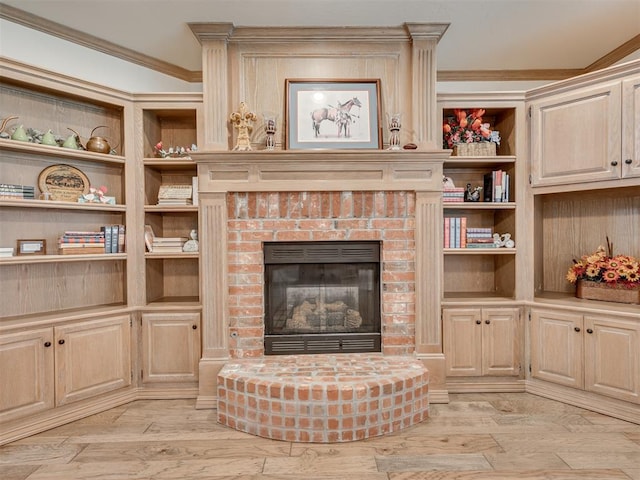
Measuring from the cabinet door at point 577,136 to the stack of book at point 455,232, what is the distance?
0.63 m

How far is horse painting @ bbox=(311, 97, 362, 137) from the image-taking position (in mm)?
2826

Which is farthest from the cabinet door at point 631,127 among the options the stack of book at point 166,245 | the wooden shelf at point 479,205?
the stack of book at point 166,245

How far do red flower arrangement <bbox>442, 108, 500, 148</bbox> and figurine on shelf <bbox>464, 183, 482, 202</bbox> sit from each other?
0.38m

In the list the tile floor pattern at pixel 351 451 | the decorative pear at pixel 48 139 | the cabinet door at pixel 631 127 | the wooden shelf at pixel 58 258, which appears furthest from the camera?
the decorative pear at pixel 48 139

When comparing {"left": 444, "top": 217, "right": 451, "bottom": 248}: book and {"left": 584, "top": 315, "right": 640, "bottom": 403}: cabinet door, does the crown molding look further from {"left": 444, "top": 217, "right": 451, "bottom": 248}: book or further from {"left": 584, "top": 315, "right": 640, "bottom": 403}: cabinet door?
{"left": 584, "top": 315, "right": 640, "bottom": 403}: cabinet door

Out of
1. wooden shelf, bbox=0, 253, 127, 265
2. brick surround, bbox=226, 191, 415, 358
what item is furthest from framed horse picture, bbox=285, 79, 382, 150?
wooden shelf, bbox=0, 253, 127, 265

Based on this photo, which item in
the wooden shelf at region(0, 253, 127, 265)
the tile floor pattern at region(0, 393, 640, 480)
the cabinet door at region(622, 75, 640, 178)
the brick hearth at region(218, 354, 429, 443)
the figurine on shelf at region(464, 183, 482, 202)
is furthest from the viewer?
the figurine on shelf at region(464, 183, 482, 202)

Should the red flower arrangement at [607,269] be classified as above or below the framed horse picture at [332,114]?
below

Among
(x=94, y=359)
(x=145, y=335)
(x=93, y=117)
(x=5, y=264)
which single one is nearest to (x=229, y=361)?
(x=145, y=335)

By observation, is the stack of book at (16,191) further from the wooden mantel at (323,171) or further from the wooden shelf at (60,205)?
the wooden mantel at (323,171)

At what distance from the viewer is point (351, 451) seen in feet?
6.96

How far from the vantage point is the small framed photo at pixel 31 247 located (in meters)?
2.53

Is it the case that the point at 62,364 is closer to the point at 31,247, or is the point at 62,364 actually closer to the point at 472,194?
the point at 31,247

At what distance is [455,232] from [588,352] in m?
1.21
